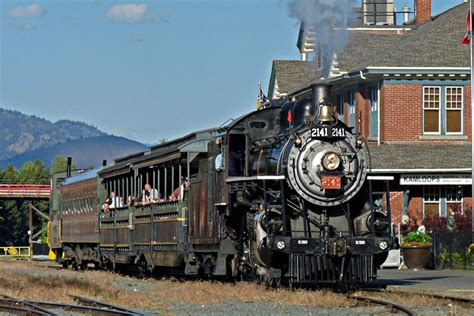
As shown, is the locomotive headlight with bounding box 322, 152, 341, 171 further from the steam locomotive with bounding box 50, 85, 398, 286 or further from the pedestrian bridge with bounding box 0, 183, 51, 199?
the pedestrian bridge with bounding box 0, 183, 51, 199

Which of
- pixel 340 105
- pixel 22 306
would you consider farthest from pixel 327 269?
pixel 340 105

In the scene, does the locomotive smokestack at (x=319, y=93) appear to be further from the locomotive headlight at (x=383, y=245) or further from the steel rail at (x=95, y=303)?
the steel rail at (x=95, y=303)

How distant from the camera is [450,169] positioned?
34156mm

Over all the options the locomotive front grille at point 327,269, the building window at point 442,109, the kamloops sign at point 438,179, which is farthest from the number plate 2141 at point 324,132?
the building window at point 442,109

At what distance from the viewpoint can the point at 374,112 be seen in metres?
37.8

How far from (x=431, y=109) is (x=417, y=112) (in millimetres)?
488

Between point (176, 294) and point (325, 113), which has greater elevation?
point (325, 113)

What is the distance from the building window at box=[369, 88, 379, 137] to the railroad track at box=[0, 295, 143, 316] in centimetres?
1943

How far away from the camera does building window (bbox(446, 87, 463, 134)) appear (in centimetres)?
3662

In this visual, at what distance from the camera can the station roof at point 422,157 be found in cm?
3425

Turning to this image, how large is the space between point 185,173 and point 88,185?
1054cm

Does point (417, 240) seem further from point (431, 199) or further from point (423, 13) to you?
point (423, 13)

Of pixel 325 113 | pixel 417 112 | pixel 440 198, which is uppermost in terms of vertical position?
pixel 417 112

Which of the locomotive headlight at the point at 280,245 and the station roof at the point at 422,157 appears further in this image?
the station roof at the point at 422,157
